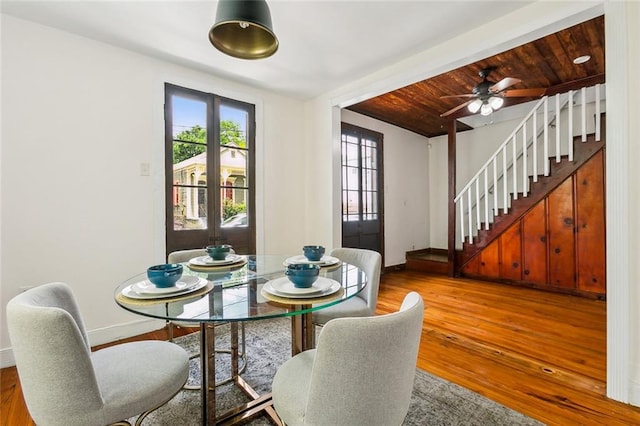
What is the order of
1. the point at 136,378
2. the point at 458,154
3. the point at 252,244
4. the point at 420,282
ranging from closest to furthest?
the point at 136,378, the point at 252,244, the point at 420,282, the point at 458,154

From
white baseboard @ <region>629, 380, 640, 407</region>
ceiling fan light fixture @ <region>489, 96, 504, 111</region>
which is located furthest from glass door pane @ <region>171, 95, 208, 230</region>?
white baseboard @ <region>629, 380, 640, 407</region>

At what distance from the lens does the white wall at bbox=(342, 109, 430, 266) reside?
5191 mm

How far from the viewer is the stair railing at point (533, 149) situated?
12.6 ft

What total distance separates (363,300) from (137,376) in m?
1.34

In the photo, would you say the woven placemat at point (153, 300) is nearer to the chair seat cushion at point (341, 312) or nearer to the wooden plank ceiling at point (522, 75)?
the chair seat cushion at point (341, 312)

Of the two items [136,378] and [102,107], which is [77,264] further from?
[136,378]

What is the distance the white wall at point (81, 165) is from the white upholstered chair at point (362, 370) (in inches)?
92.0

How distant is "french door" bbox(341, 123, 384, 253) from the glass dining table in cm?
285

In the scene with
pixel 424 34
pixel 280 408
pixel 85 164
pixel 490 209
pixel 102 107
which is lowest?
pixel 280 408

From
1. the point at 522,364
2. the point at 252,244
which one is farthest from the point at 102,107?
the point at 522,364

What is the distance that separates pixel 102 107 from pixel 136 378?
2.32 m

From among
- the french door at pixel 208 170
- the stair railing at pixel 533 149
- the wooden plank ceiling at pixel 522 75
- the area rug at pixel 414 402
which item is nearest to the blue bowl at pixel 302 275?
the area rug at pixel 414 402

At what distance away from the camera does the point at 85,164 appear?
7.97 ft

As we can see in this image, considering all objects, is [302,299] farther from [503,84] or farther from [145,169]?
[503,84]
